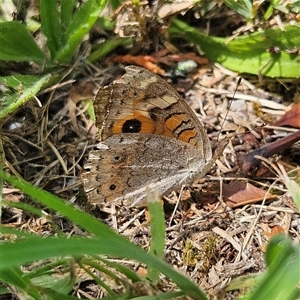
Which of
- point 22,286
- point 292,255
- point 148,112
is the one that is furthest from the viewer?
point 148,112

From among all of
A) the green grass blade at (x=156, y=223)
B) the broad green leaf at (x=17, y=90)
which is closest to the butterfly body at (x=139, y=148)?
the broad green leaf at (x=17, y=90)

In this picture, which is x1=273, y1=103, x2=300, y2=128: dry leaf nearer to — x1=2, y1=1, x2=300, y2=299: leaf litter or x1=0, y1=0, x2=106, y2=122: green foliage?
x1=2, y1=1, x2=300, y2=299: leaf litter

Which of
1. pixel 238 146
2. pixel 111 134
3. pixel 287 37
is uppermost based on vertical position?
pixel 287 37

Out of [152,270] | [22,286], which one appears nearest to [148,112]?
[152,270]

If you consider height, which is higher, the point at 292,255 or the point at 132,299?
the point at 292,255

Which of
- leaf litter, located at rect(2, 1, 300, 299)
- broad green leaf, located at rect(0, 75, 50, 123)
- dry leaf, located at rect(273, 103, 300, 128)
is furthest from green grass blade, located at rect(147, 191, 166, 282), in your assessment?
dry leaf, located at rect(273, 103, 300, 128)

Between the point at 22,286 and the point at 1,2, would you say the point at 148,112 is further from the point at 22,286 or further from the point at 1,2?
the point at 1,2

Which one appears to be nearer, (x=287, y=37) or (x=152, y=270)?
(x=152, y=270)

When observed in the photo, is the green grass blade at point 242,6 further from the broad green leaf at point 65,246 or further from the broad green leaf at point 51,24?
the broad green leaf at point 65,246
